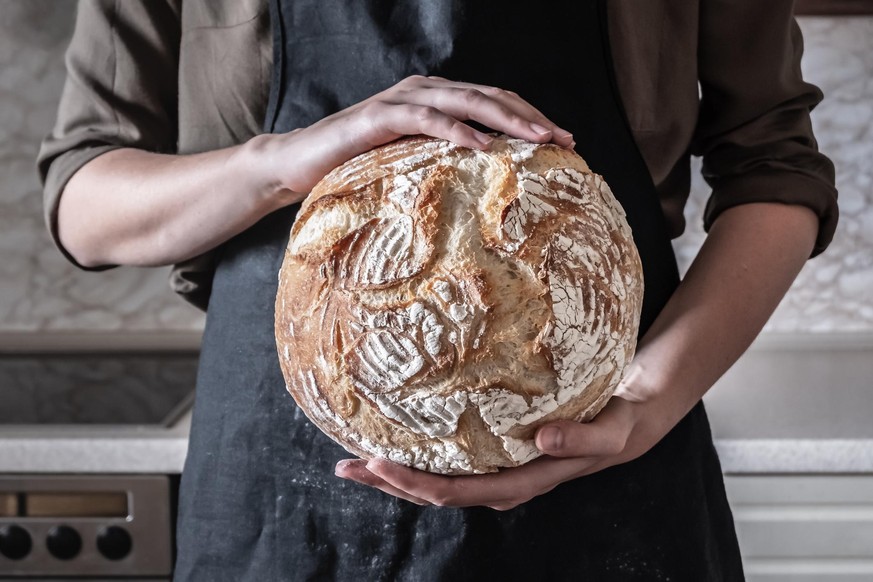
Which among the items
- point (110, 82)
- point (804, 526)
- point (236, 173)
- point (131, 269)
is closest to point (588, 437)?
point (236, 173)

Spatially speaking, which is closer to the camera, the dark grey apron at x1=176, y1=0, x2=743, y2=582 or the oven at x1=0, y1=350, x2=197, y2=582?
the dark grey apron at x1=176, y1=0, x2=743, y2=582

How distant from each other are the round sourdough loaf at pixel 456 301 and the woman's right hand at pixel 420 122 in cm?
2

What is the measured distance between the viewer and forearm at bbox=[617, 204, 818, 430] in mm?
831

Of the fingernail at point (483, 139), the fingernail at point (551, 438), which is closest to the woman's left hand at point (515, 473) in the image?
the fingernail at point (551, 438)

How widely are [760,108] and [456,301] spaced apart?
0.48 metres

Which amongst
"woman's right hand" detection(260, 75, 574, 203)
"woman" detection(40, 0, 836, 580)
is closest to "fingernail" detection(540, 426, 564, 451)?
"woman" detection(40, 0, 836, 580)

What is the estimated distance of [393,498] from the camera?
0.84 metres

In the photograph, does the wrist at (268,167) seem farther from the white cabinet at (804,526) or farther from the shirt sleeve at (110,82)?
the white cabinet at (804,526)

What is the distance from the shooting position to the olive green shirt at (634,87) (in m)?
0.90

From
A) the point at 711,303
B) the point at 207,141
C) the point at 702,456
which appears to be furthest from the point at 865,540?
the point at 207,141

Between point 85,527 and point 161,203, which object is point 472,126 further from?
point 85,527

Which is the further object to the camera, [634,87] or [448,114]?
[634,87]

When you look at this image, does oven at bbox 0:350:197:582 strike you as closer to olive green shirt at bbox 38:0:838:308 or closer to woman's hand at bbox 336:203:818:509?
olive green shirt at bbox 38:0:838:308

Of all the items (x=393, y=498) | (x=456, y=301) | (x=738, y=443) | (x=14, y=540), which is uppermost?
(x=456, y=301)
